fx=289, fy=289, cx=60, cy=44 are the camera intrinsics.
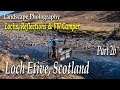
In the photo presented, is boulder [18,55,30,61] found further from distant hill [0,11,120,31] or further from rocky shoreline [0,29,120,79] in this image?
distant hill [0,11,120,31]

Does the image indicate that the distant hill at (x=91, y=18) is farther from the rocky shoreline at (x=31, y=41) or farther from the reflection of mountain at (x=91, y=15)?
the rocky shoreline at (x=31, y=41)

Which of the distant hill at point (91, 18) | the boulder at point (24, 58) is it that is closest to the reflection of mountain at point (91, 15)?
the distant hill at point (91, 18)

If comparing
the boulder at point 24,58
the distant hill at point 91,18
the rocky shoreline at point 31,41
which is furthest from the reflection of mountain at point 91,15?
the boulder at point 24,58

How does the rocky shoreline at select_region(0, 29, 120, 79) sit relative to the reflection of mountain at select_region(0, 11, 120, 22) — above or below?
below

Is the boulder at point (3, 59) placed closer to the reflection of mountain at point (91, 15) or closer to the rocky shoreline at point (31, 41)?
the rocky shoreline at point (31, 41)

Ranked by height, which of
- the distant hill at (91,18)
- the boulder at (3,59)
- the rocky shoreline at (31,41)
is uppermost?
the distant hill at (91,18)

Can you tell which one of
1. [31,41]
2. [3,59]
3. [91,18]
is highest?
[91,18]

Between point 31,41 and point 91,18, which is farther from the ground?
point 91,18

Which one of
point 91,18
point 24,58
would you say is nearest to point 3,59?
point 24,58

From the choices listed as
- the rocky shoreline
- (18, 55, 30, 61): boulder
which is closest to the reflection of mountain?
the rocky shoreline

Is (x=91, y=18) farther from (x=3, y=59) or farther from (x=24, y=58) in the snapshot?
(x=3, y=59)

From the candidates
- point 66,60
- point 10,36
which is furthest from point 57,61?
point 10,36

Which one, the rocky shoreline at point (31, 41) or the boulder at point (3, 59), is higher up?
the rocky shoreline at point (31, 41)
